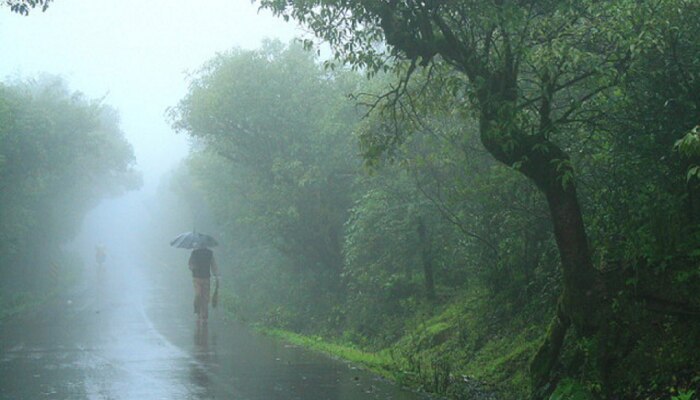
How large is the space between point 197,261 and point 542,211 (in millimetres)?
9597

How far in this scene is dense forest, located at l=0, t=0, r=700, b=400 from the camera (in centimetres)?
818

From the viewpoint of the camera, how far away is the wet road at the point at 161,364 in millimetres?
9594

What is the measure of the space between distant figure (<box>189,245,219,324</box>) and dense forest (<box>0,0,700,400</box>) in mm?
2951

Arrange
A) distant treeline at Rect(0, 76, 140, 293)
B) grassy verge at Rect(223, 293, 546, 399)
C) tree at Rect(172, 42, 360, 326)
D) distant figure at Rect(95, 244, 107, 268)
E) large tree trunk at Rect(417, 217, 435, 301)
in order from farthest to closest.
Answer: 1. distant figure at Rect(95, 244, 107, 268)
2. distant treeline at Rect(0, 76, 140, 293)
3. tree at Rect(172, 42, 360, 326)
4. large tree trunk at Rect(417, 217, 435, 301)
5. grassy verge at Rect(223, 293, 546, 399)

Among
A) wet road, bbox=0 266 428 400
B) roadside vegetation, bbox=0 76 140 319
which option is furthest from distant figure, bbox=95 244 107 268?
wet road, bbox=0 266 428 400

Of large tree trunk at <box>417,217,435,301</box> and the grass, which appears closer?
the grass

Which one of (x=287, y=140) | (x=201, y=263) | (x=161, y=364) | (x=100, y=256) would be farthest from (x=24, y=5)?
(x=100, y=256)

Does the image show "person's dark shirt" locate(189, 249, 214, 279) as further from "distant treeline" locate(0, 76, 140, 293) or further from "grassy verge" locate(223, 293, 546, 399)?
"distant treeline" locate(0, 76, 140, 293)

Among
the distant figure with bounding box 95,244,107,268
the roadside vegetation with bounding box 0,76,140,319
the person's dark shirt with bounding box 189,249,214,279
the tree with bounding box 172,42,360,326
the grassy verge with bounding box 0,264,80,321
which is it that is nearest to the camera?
the person's dark shirt with bounding box 189,249,214,279

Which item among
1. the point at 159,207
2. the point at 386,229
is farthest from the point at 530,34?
the point at 159,207

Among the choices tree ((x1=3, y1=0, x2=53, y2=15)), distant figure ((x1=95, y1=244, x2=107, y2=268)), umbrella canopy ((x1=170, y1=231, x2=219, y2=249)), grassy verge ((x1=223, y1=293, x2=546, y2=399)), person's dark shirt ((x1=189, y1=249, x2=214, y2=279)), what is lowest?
grassy verge ((x1=223, y1=293, x2=546, y2=399))

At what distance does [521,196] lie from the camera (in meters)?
12.6

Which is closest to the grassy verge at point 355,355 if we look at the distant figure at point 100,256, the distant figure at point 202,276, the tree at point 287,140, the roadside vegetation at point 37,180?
the distant figure at point 202,276

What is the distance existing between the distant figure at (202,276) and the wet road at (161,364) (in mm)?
493
